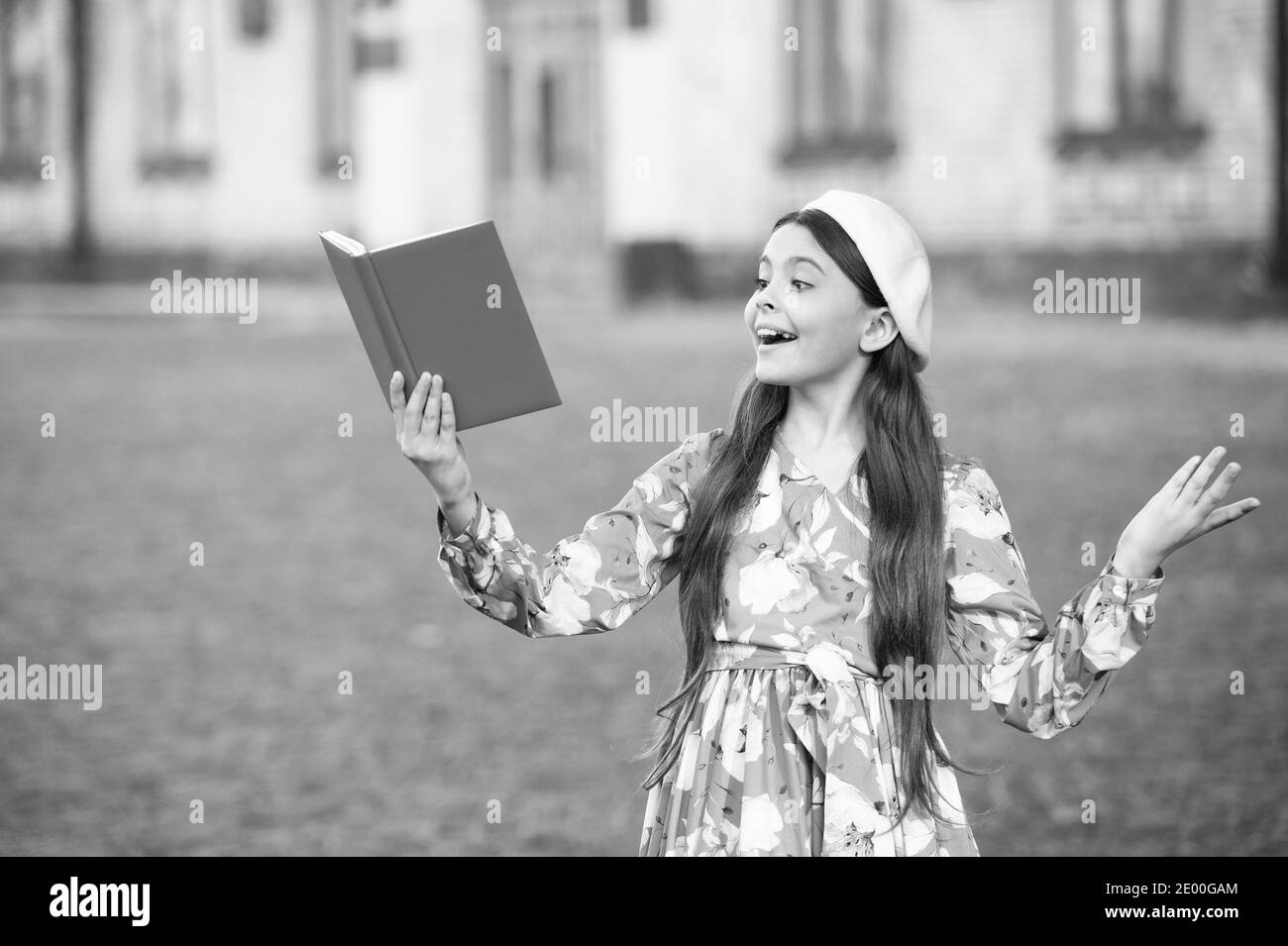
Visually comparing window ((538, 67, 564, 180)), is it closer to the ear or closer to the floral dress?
the ear

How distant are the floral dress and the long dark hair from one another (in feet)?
0.08

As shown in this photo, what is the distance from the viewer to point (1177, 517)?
2.46 metres

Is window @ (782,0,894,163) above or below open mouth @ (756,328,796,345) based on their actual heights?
above

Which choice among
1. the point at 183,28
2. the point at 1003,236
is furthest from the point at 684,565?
the point at 183,28

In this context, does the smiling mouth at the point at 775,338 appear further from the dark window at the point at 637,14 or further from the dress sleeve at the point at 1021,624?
the dark window at the point at 637,14

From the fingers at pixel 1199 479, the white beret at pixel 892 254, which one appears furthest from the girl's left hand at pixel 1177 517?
the white beret at pixel 892 254

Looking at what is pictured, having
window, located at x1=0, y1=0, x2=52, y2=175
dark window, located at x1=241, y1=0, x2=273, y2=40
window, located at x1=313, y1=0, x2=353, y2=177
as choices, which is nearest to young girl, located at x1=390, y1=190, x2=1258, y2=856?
window, located at x1=313, y1=0, x2=353, y2=177

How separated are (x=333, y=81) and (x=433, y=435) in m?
19.0

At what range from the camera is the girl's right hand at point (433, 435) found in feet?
8.13

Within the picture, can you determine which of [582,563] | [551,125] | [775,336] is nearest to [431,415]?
[582,563]

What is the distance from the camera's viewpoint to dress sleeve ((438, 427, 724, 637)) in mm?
2521

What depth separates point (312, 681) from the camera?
21.6 feet

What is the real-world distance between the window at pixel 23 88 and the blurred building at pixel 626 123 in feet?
0.12

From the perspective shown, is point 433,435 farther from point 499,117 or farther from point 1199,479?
point 499,117
